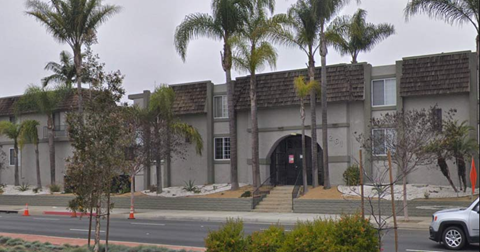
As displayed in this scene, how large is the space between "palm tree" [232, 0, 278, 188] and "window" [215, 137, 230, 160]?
12.8 ft

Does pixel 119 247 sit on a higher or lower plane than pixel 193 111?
lower

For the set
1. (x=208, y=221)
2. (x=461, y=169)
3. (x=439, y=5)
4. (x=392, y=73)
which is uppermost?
(x=439, y=5)

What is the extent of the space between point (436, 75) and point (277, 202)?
10.0m

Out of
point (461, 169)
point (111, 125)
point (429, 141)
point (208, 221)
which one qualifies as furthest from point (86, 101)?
point (461, 169)

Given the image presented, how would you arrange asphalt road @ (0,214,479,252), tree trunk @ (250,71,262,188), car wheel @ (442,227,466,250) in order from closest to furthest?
car wheel @ (442,227,466,250) < asphalt road @ (0,214,479,252) < tree trunk @ (250,71,262,188)

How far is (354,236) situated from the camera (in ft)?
32.9

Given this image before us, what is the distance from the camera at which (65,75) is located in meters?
40.5

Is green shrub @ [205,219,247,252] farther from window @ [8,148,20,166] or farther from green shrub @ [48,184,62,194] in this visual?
window @ [8,148,20,166]

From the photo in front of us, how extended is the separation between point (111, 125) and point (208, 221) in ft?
46.6

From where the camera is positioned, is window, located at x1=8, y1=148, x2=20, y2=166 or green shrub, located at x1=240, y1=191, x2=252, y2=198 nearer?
green shrub, located at x1=240, y1=191, x2=252, y2=198

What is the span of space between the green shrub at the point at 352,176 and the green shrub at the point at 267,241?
19.7 metres

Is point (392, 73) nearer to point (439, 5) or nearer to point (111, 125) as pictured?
point (439, 5)

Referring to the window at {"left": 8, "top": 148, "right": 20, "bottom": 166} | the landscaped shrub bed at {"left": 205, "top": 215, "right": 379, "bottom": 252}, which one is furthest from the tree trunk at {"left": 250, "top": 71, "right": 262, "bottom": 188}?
the window at {"left": 8, "top": 148, "right": 20, "bottom": 166}

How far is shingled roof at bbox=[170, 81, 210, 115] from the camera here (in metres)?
36.2
